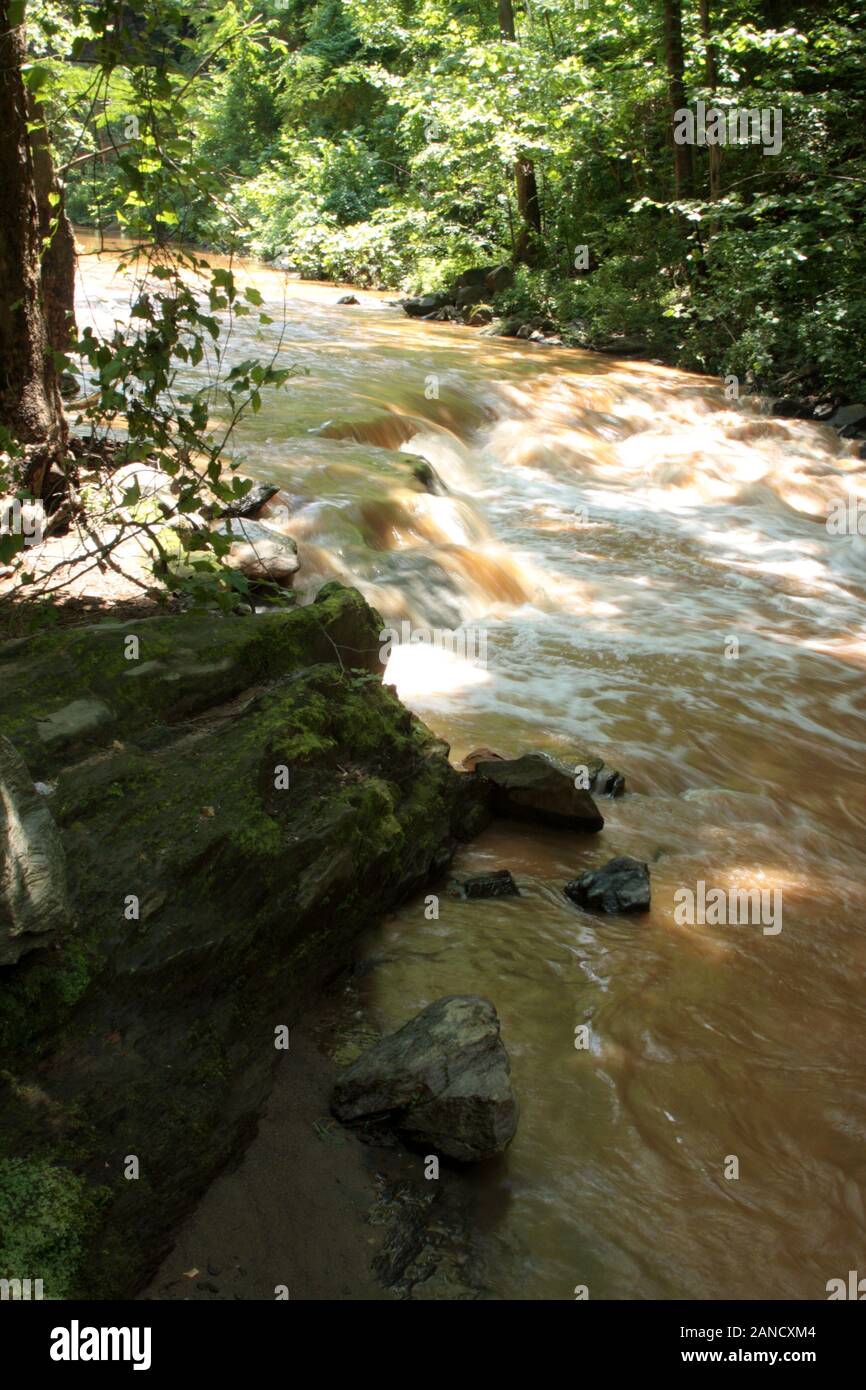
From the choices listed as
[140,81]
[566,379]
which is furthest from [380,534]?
[566,379]

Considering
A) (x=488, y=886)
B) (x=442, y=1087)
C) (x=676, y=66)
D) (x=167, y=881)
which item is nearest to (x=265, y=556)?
(x=488, y=886)

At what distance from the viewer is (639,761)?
6.25 meters

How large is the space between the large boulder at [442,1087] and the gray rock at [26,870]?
3.45ft

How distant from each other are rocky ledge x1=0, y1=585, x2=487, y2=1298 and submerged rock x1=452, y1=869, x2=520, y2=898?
0.15m

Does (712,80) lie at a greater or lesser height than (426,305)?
greater

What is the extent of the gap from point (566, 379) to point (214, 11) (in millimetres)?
11511

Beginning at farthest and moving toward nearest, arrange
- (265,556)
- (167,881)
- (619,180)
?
(619,180) → (265,556) → (167,881)

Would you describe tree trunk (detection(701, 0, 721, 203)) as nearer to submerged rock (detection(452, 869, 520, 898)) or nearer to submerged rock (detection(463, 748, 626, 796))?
submerged rock (detection(463, 748, 626, 796))

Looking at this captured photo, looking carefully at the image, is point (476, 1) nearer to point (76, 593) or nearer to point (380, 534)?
point (380, 534)

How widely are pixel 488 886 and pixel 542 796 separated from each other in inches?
29.7

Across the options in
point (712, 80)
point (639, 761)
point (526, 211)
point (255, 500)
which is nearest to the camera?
point (639, 761)

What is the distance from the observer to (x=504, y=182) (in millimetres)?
22500

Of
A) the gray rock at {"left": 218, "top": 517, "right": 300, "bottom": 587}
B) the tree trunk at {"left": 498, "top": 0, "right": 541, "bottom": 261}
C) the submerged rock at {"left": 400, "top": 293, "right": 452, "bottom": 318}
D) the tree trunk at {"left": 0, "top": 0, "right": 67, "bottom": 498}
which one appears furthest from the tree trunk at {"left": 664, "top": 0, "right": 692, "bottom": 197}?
the tree trunk at {"left": 0, "top": 0, "right": 67, "bottom": 498}

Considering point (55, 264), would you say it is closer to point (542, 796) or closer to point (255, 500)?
point (255, 500)
